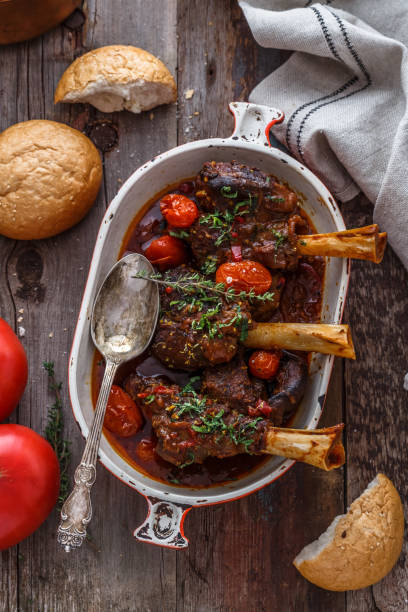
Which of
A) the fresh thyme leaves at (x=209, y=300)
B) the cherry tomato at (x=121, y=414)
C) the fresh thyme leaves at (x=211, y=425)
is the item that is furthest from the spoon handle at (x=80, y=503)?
the fresh thyme leaves at (x=209, y=300)

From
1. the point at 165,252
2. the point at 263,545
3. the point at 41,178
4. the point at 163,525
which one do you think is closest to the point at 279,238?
the point at 165,252

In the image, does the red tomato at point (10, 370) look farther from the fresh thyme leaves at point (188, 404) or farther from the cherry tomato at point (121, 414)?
the fresh thyme leaves at point (188, 404)

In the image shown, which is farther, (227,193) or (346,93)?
(346,93)

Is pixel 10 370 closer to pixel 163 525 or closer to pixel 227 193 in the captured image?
pixel 163 525

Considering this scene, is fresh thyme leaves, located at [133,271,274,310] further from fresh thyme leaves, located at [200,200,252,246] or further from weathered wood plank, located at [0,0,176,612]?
weathered wood plank, located at [0,0,176,612]

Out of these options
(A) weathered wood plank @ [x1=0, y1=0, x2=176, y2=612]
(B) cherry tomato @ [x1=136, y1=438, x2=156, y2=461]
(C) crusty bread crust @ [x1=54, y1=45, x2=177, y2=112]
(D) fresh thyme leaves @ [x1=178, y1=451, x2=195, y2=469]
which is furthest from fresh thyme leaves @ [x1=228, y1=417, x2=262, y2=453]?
(C) crusty bread crust @ [x1=54, y1=45, x2=177, y2=112]

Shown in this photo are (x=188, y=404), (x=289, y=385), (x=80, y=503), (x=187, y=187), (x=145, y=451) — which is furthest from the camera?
(x=187, y=187)

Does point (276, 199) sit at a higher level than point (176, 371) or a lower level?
higher

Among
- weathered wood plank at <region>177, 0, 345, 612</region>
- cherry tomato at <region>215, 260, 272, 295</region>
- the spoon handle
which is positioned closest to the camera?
the spoon handle
